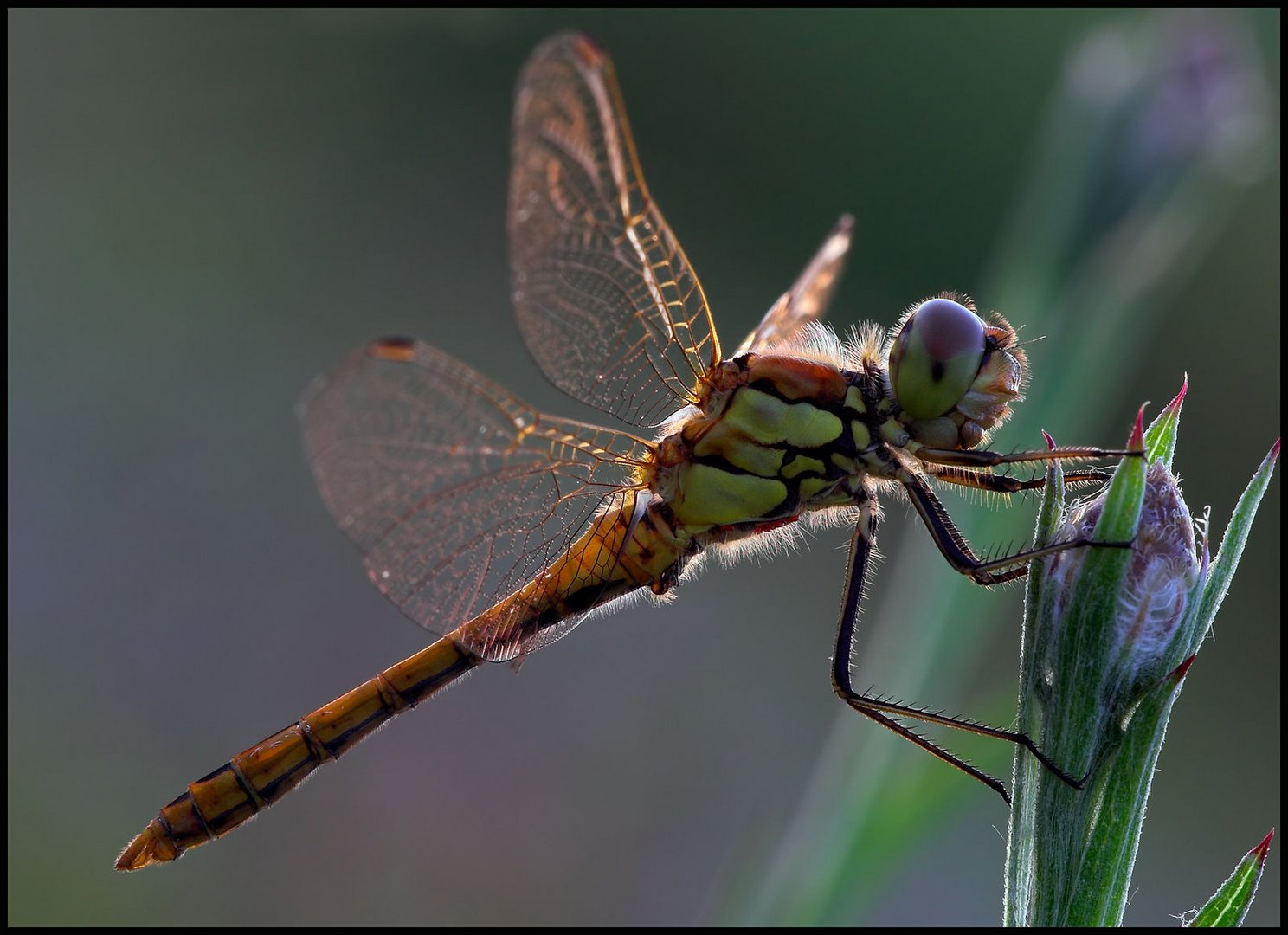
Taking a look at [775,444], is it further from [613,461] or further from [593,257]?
[593,257]

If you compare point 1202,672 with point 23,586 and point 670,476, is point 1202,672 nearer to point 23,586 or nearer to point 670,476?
point 670,476

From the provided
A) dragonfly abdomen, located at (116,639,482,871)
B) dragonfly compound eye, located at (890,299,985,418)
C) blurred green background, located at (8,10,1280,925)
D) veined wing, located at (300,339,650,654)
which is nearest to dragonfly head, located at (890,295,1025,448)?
A: dragonfly compound eye, located at (890,299,985,418)

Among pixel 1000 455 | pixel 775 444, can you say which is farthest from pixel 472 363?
pixel 1000 455

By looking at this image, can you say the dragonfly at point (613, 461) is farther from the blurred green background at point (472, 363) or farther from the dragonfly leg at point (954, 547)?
the blurred green background at point (472, 363)

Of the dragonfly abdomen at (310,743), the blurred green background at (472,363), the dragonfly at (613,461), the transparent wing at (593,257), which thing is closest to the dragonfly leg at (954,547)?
the dragonfly at (613,461)

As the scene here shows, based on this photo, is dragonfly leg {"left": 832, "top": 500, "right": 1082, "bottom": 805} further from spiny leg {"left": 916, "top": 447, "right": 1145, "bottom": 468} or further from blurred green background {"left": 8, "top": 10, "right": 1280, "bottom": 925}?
blurred green background {"left": 8, "top": 10, "right": 1280, "bottom": 925}

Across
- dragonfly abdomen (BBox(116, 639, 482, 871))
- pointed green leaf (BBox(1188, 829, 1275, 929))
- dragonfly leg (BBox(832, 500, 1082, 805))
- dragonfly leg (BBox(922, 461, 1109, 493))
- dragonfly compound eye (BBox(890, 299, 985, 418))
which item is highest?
dragonfly compound eye (BBox(890, 299, 985, 418))

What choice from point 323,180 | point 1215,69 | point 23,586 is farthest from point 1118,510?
point 323,180
